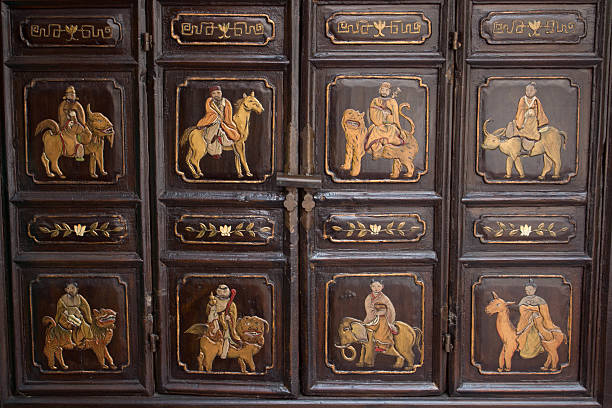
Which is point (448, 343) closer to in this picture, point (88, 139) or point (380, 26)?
point (380, 26)

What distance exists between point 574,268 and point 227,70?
194 cm

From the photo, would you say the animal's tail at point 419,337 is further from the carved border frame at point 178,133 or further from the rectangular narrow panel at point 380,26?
the rectangular narrow panel at point 380,26

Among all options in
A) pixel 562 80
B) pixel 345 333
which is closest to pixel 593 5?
pixel 562 80

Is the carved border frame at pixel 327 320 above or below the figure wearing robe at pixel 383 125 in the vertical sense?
below

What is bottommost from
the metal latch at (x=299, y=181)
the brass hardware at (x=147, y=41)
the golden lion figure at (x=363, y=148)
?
the metal latch at (x=299, y=181)

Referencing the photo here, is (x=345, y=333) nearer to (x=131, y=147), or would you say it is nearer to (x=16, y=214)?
(x=131, y=147)

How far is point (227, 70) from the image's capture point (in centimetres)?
286

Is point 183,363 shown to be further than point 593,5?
Yes

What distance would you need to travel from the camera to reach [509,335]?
296 centimetres

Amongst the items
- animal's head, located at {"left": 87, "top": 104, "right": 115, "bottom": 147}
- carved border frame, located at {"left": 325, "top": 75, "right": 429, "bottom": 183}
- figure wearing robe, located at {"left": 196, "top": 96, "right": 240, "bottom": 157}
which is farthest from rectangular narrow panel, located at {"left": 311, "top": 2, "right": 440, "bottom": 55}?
animal's head, located at {"left": 87, "top": 104, "right": 115, "bottom": 147}

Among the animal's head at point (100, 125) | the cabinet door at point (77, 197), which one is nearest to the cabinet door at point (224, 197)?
the cabinet door at point (77, 197)

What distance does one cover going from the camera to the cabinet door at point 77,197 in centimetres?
285

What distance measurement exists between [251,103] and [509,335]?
170 centimetres

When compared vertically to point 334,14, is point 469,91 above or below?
below
